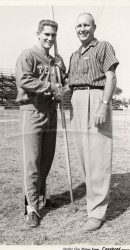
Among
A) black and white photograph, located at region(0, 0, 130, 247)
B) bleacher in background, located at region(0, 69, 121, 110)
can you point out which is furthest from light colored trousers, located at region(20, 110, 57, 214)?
bleacher in background, located at region(0, 69, 121, 110)

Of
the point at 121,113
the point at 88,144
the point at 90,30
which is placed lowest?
the point at 121,113

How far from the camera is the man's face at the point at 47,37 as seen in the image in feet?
11.2

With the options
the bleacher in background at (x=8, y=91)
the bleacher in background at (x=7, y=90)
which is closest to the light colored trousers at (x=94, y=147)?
the bleacher in background at (x=8, y=91)

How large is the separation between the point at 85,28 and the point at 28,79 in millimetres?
664

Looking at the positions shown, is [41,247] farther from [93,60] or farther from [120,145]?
[120,145]

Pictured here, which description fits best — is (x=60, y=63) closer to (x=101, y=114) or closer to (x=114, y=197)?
(x=101, y=114)

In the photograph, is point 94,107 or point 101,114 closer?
point 101,114

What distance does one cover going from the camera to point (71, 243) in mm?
3090

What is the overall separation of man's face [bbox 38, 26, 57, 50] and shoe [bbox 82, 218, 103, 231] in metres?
1.63

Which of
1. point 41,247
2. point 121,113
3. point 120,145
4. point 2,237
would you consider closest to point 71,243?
point 41,247

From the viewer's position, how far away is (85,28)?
3.29 metres

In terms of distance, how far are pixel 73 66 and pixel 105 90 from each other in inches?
16.8

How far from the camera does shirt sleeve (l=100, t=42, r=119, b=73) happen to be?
3.22 m

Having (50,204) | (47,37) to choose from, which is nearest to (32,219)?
(50,204)
